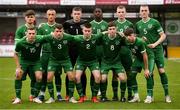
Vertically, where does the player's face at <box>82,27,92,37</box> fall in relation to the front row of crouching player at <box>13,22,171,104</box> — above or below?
above

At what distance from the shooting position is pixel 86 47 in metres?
11.9

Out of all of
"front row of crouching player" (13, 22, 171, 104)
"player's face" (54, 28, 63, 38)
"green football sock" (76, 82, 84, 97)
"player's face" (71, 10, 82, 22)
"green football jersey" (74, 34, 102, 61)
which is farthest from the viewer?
"player's face" (71, 10, 82, 22)

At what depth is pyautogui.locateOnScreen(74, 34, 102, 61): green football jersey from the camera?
11.8m

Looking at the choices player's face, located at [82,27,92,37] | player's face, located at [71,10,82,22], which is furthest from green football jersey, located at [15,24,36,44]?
player's face, located at [82,27,92,37]

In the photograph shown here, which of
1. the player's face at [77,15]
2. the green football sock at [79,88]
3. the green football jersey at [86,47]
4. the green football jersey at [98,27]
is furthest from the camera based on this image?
the green football jersey at [98,27]

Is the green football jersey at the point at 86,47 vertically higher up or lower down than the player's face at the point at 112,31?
lower down

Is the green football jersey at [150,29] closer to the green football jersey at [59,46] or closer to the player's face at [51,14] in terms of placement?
the green football jersey at [59,46]

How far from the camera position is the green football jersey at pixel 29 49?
11.7 meters

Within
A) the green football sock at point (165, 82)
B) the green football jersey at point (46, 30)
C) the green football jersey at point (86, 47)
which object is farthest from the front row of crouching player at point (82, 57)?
the green football sock at point (165, 82)

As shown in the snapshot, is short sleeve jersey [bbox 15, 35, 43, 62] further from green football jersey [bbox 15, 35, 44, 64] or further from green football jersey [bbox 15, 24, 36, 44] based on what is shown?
green football jersey [bbox 15, 24, 36, 44]

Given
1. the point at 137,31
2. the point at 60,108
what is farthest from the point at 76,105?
the point at 137,31

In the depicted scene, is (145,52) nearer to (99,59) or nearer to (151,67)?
(151,67)

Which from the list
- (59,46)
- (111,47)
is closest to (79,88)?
(59,46)

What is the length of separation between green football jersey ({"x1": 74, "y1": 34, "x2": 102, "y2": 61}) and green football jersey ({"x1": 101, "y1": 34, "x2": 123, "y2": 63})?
0.62ft
